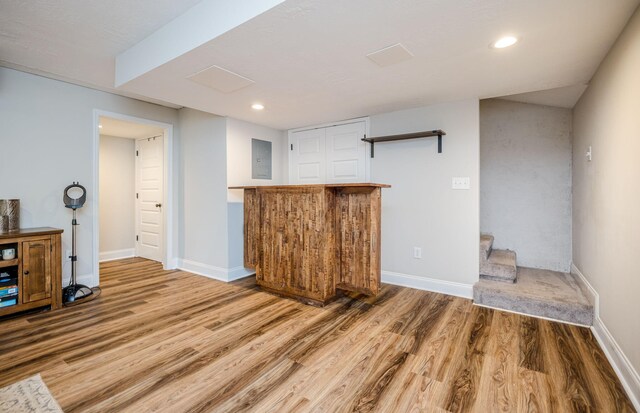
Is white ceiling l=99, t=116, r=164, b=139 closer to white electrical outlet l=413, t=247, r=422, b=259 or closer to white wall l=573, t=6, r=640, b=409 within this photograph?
white electrical outlet l=413, t=247, r=422, b=259

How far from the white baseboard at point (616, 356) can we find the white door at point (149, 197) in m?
5.30

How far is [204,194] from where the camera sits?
4.20 meters

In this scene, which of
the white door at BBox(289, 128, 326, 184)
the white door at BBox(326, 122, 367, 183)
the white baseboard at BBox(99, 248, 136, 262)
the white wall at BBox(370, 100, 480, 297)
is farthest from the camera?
the white baseboard at BBox(99, 248, 136, 262)

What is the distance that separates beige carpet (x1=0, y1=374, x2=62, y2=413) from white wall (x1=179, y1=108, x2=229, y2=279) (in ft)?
7.34

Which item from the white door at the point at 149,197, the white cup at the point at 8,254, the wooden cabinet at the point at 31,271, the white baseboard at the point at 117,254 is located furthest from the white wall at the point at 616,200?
the white baseboard at the point at 117,254

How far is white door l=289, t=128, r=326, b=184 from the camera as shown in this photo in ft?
14.5

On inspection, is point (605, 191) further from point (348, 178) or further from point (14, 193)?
point (14, 193)

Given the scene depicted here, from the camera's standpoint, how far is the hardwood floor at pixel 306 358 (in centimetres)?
162

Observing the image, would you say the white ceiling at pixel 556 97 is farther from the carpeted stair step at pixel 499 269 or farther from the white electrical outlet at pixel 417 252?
the white electrical outlet at pixel 417 252

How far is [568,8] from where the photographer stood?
1644 millimetres

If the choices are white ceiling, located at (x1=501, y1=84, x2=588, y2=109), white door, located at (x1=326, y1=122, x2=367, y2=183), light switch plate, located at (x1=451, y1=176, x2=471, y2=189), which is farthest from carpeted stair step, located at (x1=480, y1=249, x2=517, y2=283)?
white ceiling, located at (x1=501, y1=84, x2=588, y2=109)

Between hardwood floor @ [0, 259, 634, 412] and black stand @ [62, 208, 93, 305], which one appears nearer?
hardwood floor @ [0, 259, 634, 412]

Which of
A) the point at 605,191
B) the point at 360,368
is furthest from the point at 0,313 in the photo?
the point at 605,191

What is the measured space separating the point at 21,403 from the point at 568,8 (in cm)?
373
